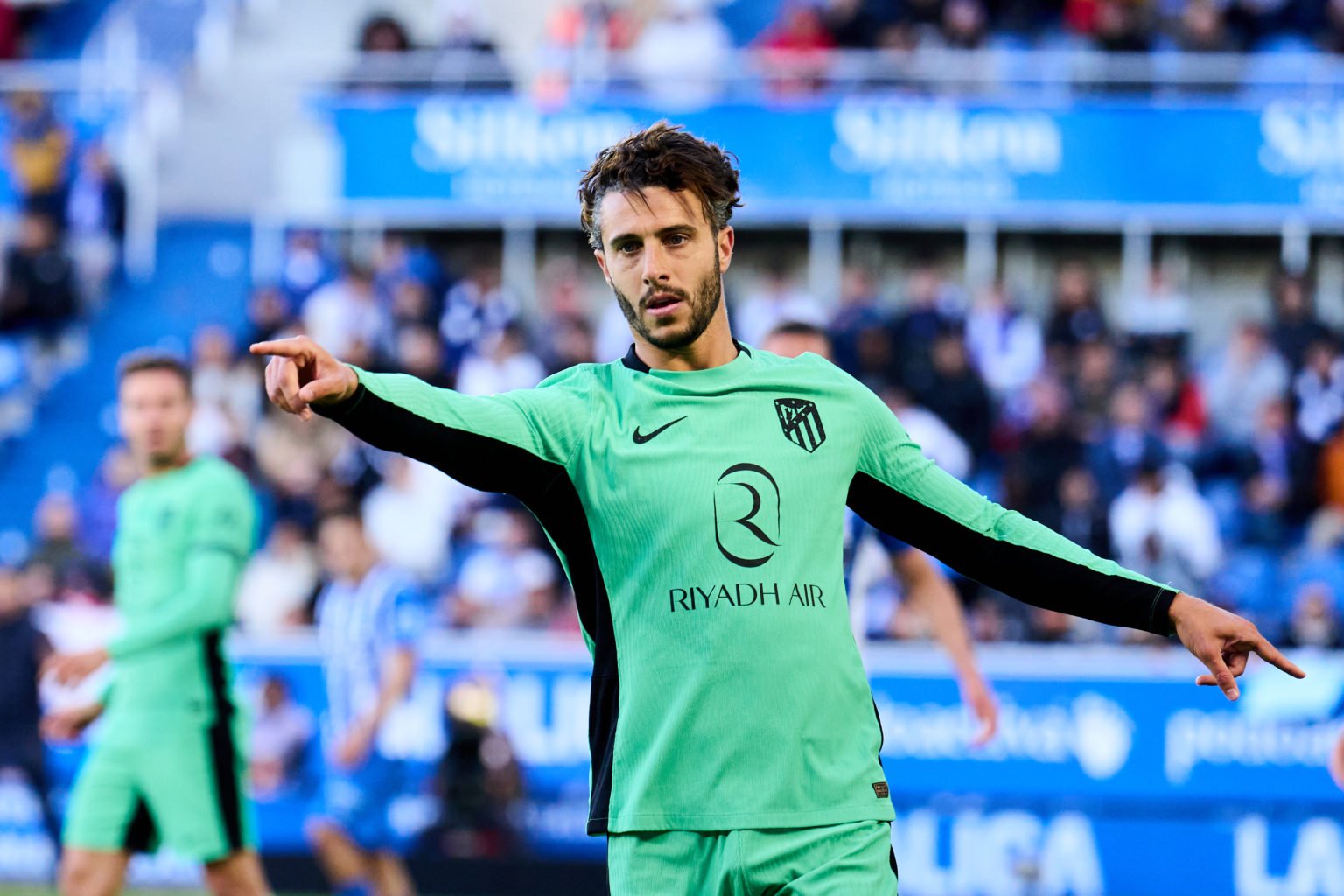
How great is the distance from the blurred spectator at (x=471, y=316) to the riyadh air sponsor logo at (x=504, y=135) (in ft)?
4.16

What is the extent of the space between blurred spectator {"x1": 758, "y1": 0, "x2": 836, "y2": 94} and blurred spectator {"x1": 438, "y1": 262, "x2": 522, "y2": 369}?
10.1 ft

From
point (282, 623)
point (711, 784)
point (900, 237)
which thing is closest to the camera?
point (711, 784)

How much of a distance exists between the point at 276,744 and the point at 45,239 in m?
6.82

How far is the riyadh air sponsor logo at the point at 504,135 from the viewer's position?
1617 centimetres

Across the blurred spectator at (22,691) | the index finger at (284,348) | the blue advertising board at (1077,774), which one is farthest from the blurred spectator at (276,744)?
the index finger at (284,348)

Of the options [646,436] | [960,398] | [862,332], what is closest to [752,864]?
[646,436]

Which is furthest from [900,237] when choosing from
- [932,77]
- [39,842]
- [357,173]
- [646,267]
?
[646,267]

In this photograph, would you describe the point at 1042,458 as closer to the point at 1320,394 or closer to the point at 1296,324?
the point at 1320,394

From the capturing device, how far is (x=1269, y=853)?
424 inches

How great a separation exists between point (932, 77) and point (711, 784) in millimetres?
12880

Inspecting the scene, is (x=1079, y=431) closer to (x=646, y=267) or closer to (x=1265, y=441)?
(x=1265, y=441)

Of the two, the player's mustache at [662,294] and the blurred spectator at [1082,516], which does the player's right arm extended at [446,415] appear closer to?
the player's mustache at [662,294]

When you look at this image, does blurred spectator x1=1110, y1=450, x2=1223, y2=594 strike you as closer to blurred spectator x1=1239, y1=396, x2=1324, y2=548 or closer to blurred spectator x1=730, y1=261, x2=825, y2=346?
blurred spectator x1=1239, y1=396, x2=1324, y2=548

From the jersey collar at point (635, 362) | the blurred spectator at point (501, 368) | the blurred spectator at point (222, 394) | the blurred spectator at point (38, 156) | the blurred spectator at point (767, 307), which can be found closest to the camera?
the jersey collar at point (635, 362)
